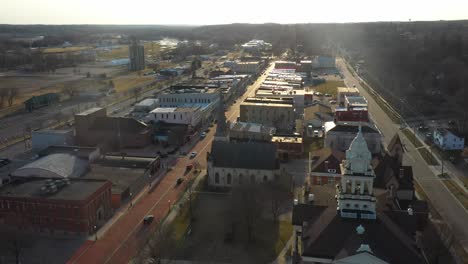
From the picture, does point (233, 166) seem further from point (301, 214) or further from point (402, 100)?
point (402, 100)

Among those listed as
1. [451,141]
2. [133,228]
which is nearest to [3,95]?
[133,228]

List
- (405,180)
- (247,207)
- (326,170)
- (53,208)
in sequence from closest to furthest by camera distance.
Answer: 1. (247,207)
2. (53,208)
3. (405,180)
4. (326,170)

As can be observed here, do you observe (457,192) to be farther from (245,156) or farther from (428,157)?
(245,156)

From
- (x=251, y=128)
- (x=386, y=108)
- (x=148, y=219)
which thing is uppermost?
(x=251, y=128)

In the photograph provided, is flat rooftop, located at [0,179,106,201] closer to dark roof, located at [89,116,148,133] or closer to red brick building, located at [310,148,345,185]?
red brick building, located at [310,148,345,185]

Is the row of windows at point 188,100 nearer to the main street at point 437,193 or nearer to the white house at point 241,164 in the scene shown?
the main street at point 437,193

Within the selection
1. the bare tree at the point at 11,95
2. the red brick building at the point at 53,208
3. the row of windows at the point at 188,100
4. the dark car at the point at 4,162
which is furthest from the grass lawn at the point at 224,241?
the bare tree at the point at 11,95

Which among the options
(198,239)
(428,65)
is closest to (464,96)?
(428,65)
